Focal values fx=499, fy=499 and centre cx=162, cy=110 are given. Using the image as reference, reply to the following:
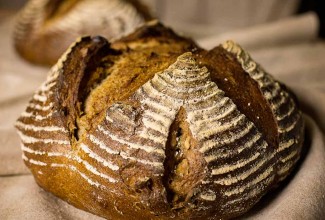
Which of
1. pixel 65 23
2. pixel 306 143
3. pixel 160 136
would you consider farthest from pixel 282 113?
pixel 65 23

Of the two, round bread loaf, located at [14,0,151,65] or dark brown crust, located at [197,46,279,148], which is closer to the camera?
dark brown crust, located at [197,46,279,148]

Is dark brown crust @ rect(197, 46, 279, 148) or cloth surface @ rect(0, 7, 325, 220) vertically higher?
dark brown crust @ rect(197, 46, 279, 148)

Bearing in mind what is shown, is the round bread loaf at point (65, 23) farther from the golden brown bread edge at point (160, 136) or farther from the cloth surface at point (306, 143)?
the golden brown bread edge at point (160, 136)

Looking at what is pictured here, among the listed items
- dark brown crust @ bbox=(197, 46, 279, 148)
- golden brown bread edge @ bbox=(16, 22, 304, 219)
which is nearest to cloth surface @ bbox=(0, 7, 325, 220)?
golden brown bread edge @ bbox=(16, 22, 304, 219)

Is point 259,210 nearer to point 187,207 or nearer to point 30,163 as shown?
point 187,207

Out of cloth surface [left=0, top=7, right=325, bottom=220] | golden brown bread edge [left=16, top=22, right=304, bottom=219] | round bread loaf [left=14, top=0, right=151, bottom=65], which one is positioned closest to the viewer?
golden brown bread edge [left=16, top=22, right=304, bottom=219]

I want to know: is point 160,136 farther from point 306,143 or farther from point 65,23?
point 65,23

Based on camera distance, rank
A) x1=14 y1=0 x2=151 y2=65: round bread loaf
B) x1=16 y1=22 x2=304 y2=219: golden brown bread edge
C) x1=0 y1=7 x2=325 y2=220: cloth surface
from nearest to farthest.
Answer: x1=16 y1=22 x2=304 y2=219: golden brown bread edge → x1=0 y1=7 x2=325 y2=220: cloth surface → x1=14 y1=0 x2=151 y2=65: round bread loaf

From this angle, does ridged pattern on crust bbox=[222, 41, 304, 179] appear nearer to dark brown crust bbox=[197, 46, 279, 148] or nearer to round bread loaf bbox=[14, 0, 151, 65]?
dark brown crust bbox=[197, 46, 279, 148]
